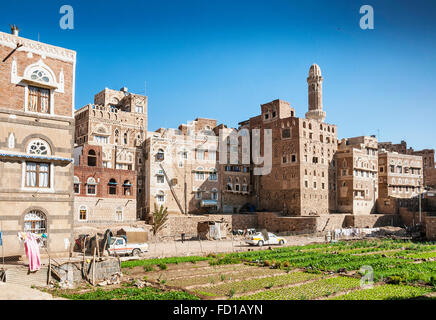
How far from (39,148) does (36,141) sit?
48 cm

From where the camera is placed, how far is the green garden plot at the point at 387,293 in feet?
64.4

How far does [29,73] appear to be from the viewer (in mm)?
27016

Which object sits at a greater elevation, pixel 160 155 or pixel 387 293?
pixel 160 155

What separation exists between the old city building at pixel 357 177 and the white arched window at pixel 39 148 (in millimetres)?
52018

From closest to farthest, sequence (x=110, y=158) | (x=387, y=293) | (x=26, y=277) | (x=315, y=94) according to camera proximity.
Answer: (x=387, y=293) → (x=26, y=277) → (x=110, y=158) → (x=315, y=94)

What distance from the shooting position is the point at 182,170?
62875mm

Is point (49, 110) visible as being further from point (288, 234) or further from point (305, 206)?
point (305, 206)

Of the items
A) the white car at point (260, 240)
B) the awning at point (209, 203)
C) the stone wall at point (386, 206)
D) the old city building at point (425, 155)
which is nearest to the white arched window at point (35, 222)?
the white car at point (260, 240)

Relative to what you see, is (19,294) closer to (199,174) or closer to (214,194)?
(199,174)

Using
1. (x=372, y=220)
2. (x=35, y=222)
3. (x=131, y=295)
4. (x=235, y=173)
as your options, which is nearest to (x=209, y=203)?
(x=235, y=173)

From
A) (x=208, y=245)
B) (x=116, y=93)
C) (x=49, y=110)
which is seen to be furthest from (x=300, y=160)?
(x=49, y=110)

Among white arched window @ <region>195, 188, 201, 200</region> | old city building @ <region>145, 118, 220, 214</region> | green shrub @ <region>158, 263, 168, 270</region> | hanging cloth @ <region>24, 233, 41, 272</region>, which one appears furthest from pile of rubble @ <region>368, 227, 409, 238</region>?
hanging cloth @ <region>24, 233, 41, 272</region>
